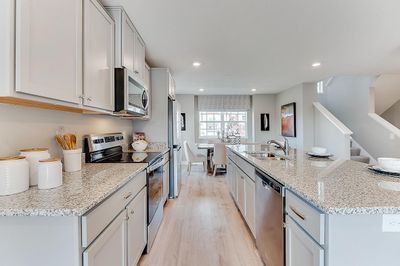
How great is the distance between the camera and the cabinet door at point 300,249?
106cm

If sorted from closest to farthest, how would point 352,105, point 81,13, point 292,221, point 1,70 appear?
1. point 1,70
2. point 292,221
3. point 81,13
4. point 352,105

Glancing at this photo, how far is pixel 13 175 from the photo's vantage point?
1106 millimetres

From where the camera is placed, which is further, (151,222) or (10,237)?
(151,222)

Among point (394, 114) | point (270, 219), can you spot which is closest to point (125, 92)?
point (270, 219)

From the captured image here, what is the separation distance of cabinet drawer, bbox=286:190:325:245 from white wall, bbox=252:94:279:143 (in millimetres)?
6442

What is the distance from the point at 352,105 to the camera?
5984 millimetres

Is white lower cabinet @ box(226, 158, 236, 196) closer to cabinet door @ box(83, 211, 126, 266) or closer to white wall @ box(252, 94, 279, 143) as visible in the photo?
cabinet door @ box(83, 211, 126, 266)

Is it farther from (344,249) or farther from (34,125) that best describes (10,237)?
(344,249)

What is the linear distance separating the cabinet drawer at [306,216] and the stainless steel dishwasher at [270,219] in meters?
0.12

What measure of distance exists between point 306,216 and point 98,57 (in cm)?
179

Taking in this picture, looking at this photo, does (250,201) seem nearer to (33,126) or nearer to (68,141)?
(68,141)

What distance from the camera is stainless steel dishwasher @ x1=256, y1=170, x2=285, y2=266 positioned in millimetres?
1521

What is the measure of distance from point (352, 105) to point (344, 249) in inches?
241

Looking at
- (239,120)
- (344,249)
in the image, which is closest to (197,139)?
(239,120)
